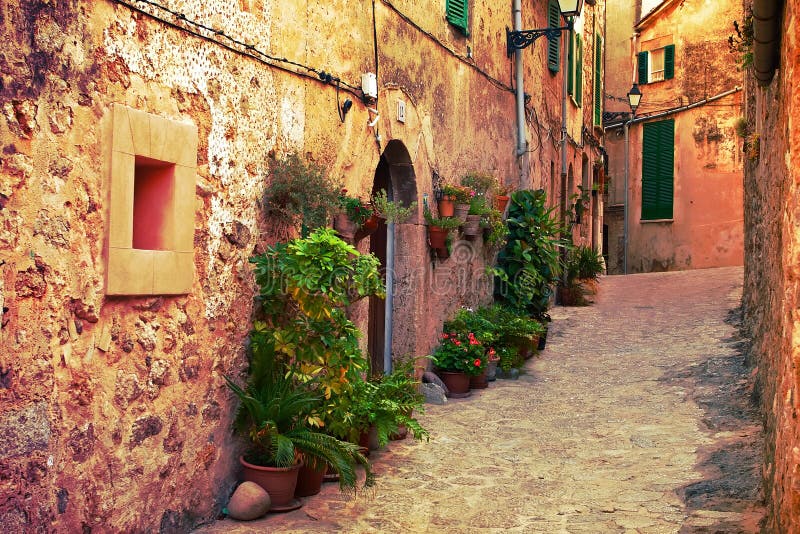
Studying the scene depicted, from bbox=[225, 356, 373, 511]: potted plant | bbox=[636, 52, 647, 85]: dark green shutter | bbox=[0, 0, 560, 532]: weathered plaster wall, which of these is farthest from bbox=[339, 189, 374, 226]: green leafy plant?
bbox=[636, 52, 647, 85]: dark green shutter

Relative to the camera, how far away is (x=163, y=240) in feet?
12.7

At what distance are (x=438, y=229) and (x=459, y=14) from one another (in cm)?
235

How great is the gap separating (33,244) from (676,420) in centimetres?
512

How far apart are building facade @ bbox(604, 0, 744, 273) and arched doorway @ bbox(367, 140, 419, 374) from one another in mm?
11828

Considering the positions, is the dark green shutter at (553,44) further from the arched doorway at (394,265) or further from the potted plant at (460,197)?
the arched doorway at (394,265)

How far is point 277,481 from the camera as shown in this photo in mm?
4277

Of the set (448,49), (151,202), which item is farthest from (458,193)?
(151,202)

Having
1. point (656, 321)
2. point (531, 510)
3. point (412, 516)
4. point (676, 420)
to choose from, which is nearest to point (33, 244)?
point (412, 516)

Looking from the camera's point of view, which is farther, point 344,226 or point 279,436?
point 344,226

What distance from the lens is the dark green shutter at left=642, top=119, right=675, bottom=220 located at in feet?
61.4

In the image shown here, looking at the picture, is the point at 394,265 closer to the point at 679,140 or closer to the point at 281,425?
the point at 281,425

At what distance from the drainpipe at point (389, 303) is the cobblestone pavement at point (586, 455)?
2.22ft

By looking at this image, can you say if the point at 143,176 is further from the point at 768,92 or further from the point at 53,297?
the point at 768,92

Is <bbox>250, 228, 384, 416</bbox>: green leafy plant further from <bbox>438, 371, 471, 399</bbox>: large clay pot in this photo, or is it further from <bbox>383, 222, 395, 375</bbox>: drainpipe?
<bbox>438, 371, 471, 399</bbox>: large clay pot
